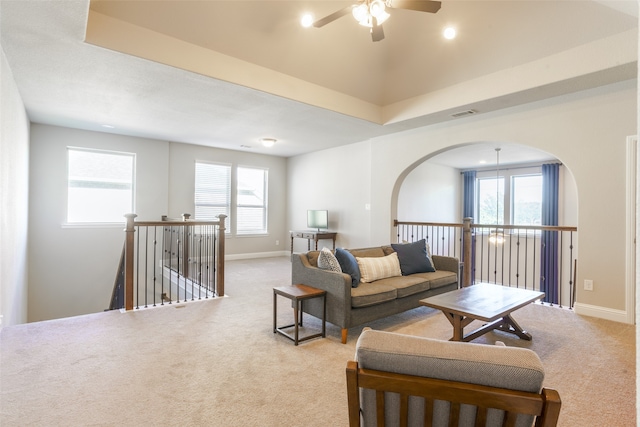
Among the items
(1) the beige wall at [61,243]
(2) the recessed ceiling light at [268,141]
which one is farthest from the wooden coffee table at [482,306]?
(1) the beige wall at [61,243]

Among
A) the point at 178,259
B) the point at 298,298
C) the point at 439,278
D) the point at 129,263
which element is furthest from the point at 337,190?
the point at 298,298

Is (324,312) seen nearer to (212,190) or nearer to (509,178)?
(212,190)

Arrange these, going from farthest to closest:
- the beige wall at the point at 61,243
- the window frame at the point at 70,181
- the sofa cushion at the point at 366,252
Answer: the window frame at the point at 70,181
the beige wall at the point at 61,243
the sofa cushion at the point at 366,252

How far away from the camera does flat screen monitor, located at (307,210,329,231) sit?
767cm

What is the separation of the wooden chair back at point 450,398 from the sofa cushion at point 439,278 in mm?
3085

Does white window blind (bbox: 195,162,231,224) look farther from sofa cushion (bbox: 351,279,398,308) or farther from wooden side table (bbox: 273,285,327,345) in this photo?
sofa cushion (bbox: 351,279,398,308)

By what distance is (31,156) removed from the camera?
5758 mm

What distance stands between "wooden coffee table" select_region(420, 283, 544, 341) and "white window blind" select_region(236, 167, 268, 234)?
611 centimetres

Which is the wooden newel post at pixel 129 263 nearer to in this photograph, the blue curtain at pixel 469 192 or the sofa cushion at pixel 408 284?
the sofa cushion at pixel 408 284

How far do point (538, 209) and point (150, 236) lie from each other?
30.1 feet

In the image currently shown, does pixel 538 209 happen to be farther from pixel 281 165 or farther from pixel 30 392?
pixel 30 392

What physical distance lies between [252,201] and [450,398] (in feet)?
26.3

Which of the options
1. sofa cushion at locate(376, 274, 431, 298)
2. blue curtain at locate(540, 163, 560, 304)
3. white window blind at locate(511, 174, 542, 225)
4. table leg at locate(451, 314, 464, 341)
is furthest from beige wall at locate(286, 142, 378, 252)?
white window blind at locate(511, 174, 542, 225)

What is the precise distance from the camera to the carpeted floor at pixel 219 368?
2.03 metres
